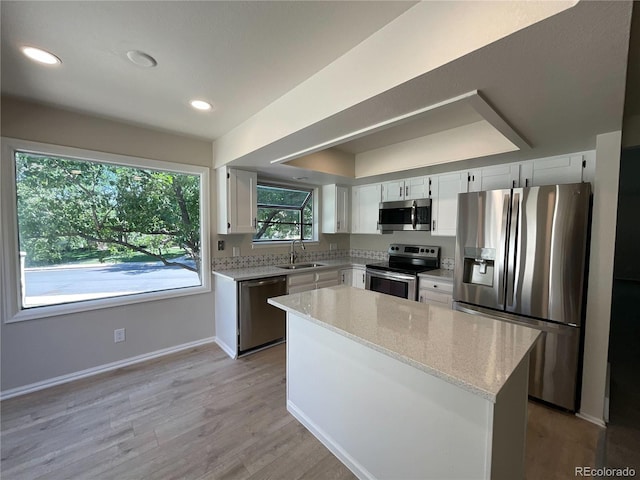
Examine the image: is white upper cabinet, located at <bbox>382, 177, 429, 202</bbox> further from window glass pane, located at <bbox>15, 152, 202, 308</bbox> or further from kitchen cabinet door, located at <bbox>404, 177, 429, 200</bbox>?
window glass pane, located at <bbox>15, 152, 202, 308</bbox>

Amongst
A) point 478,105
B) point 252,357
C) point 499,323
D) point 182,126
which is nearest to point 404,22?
point 478,105

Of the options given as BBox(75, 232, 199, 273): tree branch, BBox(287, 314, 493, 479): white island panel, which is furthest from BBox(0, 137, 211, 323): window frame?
BBox(287, 314, 493, 479): white island panel

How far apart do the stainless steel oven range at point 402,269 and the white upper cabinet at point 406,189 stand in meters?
0.74

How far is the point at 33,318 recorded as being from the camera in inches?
93.9

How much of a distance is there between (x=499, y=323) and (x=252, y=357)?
2.48m

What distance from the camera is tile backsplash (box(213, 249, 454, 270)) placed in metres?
3.51

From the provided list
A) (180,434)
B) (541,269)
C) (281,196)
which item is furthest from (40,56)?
(541,269)

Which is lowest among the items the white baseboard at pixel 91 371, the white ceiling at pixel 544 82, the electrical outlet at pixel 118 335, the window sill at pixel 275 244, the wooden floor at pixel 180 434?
the wooden floor at pixel 180 434

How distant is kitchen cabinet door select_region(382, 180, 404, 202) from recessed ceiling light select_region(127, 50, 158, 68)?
2971 mm

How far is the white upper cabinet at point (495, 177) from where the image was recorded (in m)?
2.72

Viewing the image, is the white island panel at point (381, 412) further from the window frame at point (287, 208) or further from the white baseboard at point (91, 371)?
the window frame at point (287, 208)

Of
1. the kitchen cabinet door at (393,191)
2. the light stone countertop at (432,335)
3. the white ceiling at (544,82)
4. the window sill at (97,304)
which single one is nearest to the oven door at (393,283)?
the kitchen cabinet door at (393,191)

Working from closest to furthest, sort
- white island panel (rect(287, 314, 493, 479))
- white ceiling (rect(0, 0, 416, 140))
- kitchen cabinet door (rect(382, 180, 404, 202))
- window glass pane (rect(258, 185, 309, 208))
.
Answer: white island panel (rect(287, 314, 493, 479)) < white ceiling (rect(0, 0, 416, 140)) < kitchen cabinet door (rect(382, 180, 404, 202)) < window glass pane (rect(258, 185, 309, 208))

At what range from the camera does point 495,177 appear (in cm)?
284
